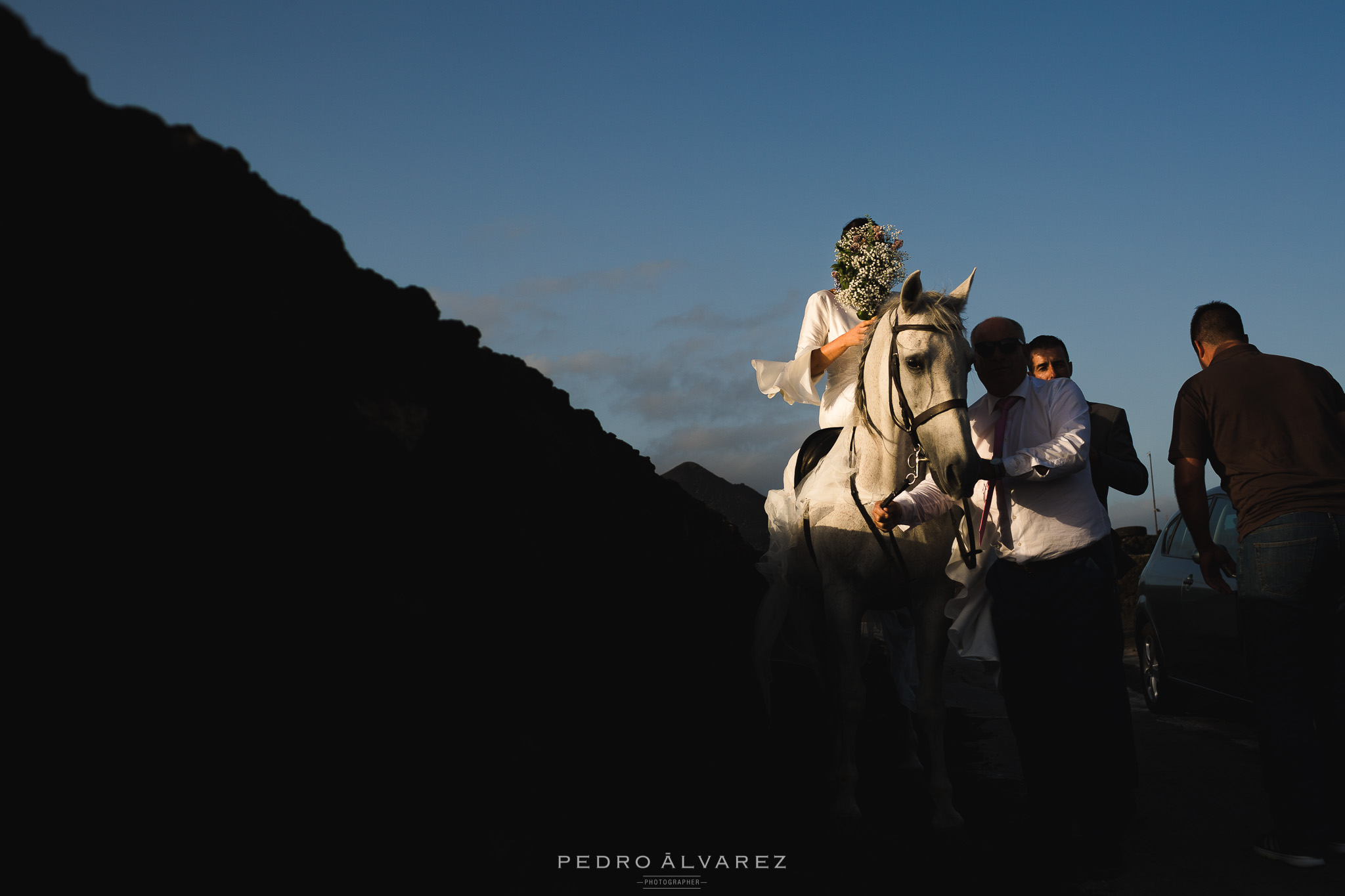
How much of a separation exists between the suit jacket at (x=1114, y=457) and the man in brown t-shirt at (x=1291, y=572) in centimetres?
82

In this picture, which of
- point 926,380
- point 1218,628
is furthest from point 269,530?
point 1218,628

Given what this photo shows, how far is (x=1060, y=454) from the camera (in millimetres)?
3707

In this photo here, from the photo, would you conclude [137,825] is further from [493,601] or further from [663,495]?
[663,495]

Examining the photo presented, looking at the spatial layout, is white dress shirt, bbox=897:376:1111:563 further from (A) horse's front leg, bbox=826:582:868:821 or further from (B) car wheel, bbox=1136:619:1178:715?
(B) car wheel, bbox=1136:619:1178:715

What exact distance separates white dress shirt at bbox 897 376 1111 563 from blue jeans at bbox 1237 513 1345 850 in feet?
2.31

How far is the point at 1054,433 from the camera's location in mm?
3916

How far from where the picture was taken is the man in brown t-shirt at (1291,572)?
3455 millimetres

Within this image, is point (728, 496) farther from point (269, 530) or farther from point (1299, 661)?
point (269, 530)

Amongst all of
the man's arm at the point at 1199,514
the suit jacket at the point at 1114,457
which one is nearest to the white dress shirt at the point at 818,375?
the suit jacket at the point at 1114,457

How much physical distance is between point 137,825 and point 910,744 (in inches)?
193

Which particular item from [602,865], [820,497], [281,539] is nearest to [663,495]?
[820,497]

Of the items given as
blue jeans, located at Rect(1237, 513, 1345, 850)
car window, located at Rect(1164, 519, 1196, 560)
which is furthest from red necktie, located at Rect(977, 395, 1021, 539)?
car window, located at Rect(1164, 519, 1196, 560)

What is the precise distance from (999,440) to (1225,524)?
11.7 ft

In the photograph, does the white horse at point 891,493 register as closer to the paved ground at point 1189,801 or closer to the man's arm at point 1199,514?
→ the paved ground at point 1189,801
